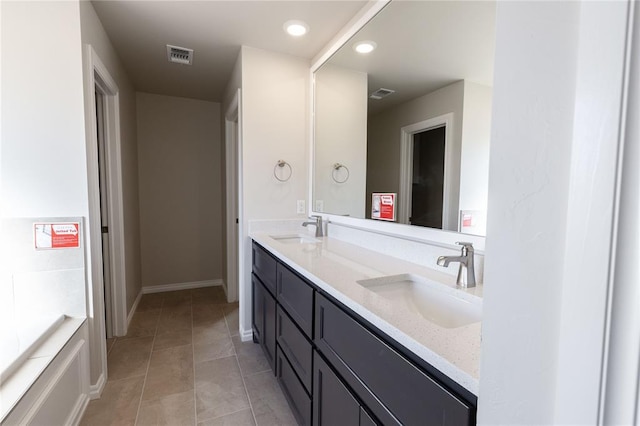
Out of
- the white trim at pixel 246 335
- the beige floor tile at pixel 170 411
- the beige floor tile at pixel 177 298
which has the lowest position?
the beige floor tile at pixel 170 411

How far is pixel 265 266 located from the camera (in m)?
2.04

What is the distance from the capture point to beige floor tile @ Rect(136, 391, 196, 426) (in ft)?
5.36

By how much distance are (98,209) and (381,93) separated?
6.35 ft

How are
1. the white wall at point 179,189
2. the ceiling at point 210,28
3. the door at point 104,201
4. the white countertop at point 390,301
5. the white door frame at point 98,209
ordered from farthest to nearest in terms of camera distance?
the white wall at point 179,189 < the door at point 104,201 < the ceiling at point 210,28 < the white door frame at point 98,209 < the white countertop at point 390,301

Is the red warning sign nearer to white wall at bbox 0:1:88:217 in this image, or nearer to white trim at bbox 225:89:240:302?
white wall at bbox 0:1:88:217

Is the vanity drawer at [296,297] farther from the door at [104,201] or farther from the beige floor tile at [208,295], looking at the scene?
the beige floor tile at [208,295]

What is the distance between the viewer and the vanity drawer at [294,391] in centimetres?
137

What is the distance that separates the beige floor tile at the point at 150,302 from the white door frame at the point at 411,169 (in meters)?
2.90

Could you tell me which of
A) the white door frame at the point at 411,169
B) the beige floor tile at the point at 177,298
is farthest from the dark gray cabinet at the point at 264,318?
the beige floor tile at the point at 177,298

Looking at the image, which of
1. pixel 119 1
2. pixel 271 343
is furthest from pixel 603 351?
pixel 119 1

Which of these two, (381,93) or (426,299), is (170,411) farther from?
(381,93)

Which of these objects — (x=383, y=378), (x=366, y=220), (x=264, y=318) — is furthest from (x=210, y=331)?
(x=383, y=378)

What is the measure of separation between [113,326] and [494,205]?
308cm

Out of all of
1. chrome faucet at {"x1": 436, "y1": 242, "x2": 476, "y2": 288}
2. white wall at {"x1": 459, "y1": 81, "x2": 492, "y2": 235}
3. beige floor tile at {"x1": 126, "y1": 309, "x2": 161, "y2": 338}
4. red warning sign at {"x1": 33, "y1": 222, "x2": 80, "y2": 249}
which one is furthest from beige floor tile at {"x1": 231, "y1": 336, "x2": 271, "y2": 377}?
white wall at {"x1": 459, "y1": 81, "x2": 492, "y2": 235}
